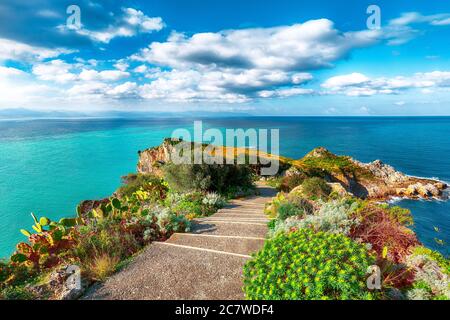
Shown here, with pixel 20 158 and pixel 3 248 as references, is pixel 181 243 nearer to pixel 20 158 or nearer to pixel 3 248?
pixel 3 248

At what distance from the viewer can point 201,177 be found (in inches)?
481

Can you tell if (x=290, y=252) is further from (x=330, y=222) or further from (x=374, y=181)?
(x=374, y=181)

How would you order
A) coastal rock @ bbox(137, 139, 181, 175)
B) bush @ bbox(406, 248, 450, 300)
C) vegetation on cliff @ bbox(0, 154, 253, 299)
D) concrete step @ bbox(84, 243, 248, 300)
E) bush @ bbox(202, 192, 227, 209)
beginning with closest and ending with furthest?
bush @ bbox(406, 248, 450, 300) → concrete step @ bbox(84, 243, 248, 300) → vegetation on cliff @ bbox(0, 154, 253, 299) → bush @ bbox(202, 192, 227, 209) → coastal rock @ bbox(137, 139, 181, 175)

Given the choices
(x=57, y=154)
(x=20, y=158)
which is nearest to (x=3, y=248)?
(x=20, y=158)

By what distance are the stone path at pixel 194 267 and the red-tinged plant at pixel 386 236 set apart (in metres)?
2.32

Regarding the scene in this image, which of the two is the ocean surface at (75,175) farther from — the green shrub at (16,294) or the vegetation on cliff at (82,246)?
the green shrub at (16,294)

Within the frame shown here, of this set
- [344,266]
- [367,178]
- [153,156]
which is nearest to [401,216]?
[344,266]

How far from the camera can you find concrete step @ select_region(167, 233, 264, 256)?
6234 millimetres

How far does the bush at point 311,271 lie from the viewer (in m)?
3.66

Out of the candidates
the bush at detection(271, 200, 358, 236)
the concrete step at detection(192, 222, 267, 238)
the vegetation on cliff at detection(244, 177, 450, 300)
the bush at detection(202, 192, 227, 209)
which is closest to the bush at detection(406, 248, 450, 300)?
the vegetation on cliff at detection(244, 177, 450, 300)

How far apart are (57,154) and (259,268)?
245ft

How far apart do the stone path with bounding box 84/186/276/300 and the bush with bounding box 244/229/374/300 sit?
2.36 feet

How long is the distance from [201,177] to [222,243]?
19.2ft

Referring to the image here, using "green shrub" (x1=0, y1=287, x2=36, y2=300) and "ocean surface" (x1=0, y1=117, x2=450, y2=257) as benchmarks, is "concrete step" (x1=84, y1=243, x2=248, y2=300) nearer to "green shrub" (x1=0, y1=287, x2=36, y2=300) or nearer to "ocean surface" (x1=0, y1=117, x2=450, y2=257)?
"green shrub" (x1=0, y1=287, x2=36, y2=300)
